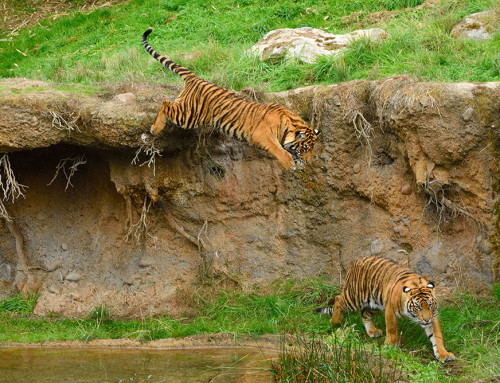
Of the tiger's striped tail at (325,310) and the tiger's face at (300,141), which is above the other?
the tiger's face at (300,141)

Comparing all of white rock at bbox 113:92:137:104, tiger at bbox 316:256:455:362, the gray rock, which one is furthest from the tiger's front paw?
the gray rock

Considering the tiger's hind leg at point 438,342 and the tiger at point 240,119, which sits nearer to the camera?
the tiger's hind leg at point 438,342

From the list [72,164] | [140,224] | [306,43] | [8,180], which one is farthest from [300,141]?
[8,180]

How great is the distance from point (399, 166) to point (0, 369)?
4940 mm

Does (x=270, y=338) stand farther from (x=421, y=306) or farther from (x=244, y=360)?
(x=421, y=306)

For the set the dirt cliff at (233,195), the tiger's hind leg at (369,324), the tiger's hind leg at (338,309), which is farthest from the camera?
the dirt cliff at (233,195)

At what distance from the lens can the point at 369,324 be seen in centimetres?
752

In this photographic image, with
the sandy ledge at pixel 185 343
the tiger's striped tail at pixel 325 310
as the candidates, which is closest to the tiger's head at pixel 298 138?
the tiger's striped tail at pixel 325 310

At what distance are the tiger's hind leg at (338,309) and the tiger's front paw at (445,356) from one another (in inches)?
51.9

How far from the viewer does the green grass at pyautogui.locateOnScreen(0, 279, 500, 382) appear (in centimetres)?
662

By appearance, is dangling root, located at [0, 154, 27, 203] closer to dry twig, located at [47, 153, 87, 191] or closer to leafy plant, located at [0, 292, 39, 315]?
dry twig, located at [47, 153, 87, 191]

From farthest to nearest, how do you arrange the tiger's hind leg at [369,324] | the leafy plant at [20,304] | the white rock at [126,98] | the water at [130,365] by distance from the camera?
the leafy plant at [20,304]
the white rock at [126,98]
the tiger's hind leg at [369,324]
the water at [130,365]

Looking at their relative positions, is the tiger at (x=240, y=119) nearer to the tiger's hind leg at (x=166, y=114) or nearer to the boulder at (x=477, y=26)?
the tiger's hind leg at (x=166, y=114)

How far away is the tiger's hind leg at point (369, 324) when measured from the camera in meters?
7.46
